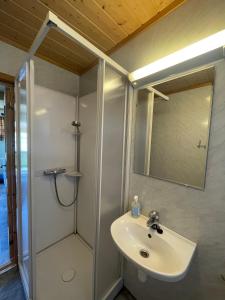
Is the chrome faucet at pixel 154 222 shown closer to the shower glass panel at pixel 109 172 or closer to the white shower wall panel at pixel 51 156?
the shower glass panel at pixel 109 172

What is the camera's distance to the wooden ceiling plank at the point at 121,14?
1017 mm

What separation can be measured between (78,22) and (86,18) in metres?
0.09

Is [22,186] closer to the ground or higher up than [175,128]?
closer to the ground

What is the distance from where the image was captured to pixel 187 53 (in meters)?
0.87

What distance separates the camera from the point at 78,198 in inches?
82.7

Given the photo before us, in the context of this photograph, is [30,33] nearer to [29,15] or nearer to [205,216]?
[29,15]

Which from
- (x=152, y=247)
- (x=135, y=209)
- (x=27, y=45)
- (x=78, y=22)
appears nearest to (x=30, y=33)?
(x=27, y=45)

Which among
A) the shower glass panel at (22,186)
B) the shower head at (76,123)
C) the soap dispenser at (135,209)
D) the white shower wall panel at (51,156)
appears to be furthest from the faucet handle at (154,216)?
the shower head at (76,123)

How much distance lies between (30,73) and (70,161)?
124 cm

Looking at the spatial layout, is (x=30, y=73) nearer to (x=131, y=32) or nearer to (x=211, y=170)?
(x=131, y=32)

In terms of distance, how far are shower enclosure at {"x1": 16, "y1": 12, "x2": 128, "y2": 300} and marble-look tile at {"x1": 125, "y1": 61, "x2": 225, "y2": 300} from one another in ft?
1.53

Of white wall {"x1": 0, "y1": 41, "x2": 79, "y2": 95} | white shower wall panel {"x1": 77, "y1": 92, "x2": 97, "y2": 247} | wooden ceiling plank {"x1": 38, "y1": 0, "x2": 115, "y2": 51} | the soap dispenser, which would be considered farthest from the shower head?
the soap dispenser

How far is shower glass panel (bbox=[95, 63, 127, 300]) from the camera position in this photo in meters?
1.09

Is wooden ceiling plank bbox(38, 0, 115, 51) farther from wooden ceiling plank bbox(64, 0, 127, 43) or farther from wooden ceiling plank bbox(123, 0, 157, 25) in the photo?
wooden ceiling plank bbox(123, 0, 157, 25)
